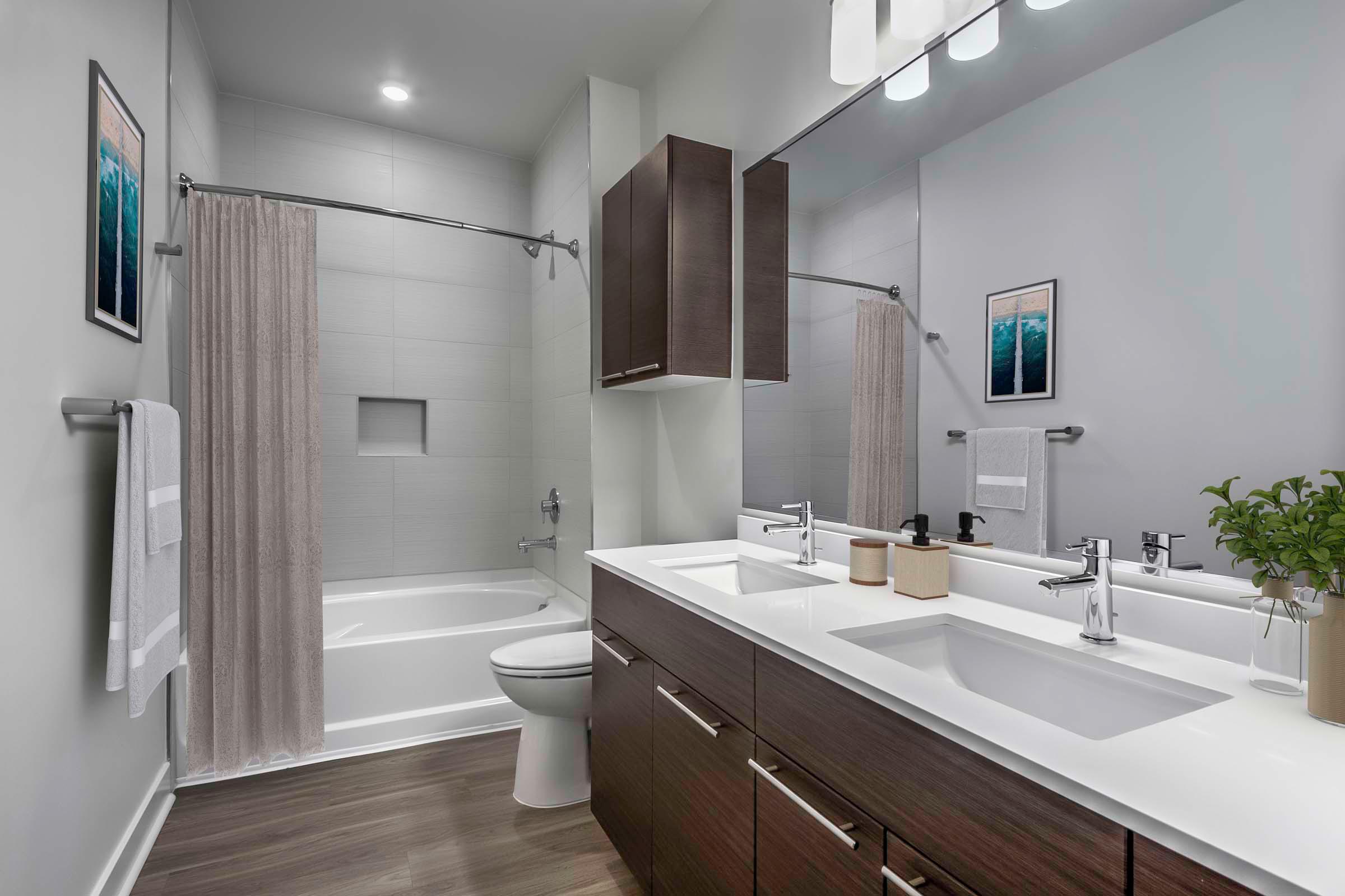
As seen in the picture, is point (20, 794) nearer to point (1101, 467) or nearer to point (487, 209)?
point (1101, 467)

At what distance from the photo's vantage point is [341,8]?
7.86ft

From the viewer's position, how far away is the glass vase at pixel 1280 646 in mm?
804

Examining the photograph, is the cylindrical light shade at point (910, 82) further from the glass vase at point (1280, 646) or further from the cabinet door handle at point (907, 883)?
the cabinet door handle at point (907, 883)

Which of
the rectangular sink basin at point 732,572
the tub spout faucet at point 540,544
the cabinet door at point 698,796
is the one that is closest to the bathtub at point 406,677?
the tub spout faucet at point 540,544

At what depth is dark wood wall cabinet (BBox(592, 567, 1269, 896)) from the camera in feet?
2.13

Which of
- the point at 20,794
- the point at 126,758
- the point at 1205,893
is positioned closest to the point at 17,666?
the point at 20,794

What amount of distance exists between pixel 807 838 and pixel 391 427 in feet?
10.1

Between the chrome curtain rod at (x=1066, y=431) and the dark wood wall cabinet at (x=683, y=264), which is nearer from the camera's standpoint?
the chrome curtain rod at (x=1066, y=431)

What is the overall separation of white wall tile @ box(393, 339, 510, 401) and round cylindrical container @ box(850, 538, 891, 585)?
263cm

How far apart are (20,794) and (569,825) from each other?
133cm

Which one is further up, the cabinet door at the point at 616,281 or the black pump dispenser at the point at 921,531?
the cabinet door at the point at 616,281

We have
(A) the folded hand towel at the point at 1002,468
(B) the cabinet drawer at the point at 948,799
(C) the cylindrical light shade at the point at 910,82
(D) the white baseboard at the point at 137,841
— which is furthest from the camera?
(D) the white baseboard at the point at 137,841

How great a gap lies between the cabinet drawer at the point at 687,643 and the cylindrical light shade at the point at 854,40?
55.8 inches

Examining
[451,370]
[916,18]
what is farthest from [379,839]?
[916,18]
